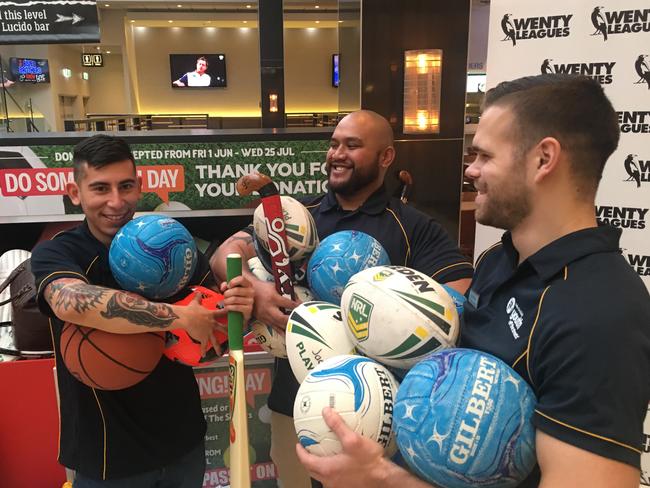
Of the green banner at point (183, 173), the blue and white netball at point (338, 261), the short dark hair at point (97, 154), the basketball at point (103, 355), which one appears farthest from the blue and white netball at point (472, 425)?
the green banner at point (183, 173)

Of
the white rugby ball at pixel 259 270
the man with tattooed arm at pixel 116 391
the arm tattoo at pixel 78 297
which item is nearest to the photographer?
the arm tattoo at pixel 78 297

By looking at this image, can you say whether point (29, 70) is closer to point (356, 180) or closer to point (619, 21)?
point (356, 180)

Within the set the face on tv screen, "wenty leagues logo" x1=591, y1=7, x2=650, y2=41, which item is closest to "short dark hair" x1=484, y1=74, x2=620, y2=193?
"wenty leagues logo" x1=591, y1=7, x2=650, y2=41

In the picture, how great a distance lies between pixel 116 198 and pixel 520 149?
1.21m

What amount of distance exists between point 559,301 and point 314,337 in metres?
0.70

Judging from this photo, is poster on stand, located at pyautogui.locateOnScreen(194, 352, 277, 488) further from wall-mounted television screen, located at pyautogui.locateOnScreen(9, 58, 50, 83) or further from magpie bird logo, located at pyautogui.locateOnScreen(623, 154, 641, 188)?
wall-mounted television screen, located at pyautogui.locateOnScreen(9, 58, 50, 83)

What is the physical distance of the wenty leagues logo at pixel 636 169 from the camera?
8.58 feet

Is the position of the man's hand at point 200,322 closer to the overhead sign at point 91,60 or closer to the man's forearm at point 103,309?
the man's forearm at point 103,309

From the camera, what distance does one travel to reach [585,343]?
0.96m

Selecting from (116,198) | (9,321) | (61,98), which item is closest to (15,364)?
(9,321)

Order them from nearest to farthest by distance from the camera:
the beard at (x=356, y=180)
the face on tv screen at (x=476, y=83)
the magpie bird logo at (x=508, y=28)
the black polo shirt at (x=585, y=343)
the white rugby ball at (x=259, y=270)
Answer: the black polo shirt at (x=585, y=343)
the white rugby ball at (x=259, y=270)
the beard at (x=356, y=180)
the magpie bird logo at (x=508, y=28)
the face on tv screen at (x=476, y=83)

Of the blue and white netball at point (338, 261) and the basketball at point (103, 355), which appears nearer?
the basketball at point (103, 355)

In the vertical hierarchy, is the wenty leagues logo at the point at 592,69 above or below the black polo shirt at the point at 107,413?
above

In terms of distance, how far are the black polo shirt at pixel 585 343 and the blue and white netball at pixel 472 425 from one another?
0.05m
